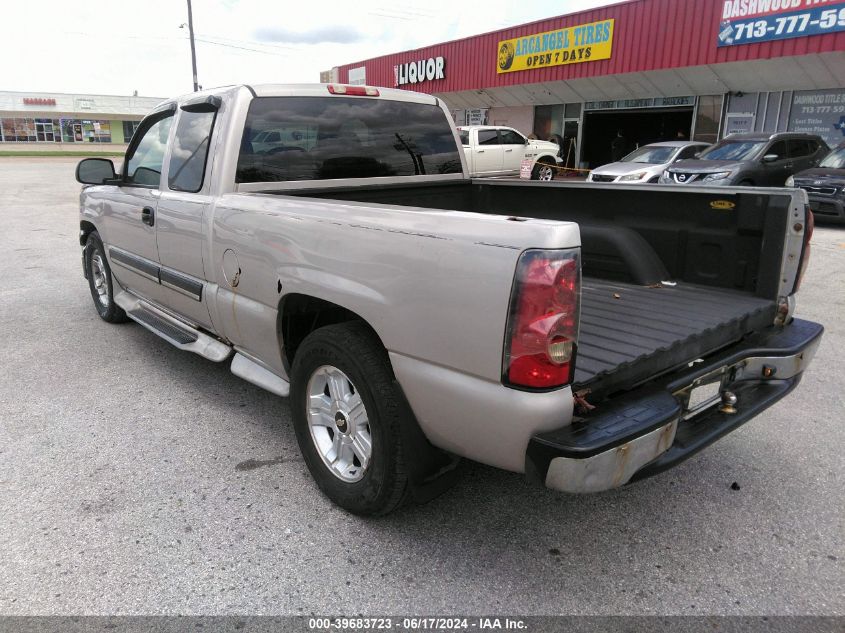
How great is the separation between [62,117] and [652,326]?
258 feet

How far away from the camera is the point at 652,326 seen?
2830 mm

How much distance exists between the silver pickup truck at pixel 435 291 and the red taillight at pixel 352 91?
0.06ft

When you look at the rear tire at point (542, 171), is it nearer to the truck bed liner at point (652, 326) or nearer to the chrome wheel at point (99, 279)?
the chrome wheel at point (99, 279)

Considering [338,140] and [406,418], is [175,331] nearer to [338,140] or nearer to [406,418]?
[338,140]

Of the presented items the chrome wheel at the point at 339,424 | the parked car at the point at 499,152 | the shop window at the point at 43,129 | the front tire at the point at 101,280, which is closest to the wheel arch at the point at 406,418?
the chrome wheel at the point at 339,424

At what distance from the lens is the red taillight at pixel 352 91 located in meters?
3.90

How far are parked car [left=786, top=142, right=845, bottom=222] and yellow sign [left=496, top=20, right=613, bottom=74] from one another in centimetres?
929

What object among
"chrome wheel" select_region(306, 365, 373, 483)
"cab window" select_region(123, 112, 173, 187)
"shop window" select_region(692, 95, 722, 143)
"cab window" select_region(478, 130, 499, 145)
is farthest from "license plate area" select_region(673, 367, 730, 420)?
"shop window" select_region(692, 95, 722, 143)

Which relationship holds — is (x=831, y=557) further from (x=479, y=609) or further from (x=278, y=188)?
(x=278, y=188)

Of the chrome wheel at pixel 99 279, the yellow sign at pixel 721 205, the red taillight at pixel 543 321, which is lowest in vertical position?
the chrome wheel at pixel 99 279

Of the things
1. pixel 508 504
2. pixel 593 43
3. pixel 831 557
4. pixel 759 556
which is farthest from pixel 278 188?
pixel 593 43

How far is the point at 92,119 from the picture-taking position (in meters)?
69.4

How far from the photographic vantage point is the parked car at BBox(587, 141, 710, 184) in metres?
14.9

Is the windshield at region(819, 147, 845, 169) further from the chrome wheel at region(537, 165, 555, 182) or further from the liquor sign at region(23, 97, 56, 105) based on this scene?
the liquor sign at region(23, 97, 56, 105)
